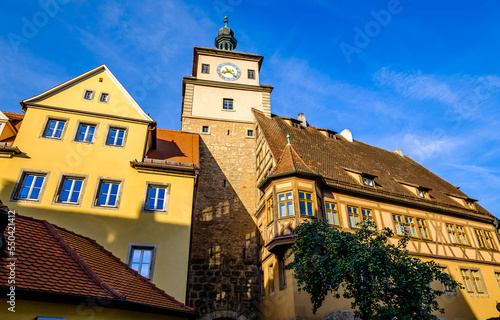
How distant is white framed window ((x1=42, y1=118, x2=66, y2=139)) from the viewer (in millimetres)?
14641

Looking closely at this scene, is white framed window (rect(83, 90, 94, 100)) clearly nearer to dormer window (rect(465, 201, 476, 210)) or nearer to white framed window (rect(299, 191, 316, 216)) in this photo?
white framed window (rect(299, 191, 316, 216))

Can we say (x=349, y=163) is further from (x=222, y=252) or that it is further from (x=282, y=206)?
(x=222, y=252)

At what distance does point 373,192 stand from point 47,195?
15213mm

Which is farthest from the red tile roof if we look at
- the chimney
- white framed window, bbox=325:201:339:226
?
the chimney

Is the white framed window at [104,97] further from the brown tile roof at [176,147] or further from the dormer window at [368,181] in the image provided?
the dormer window at [368,181]

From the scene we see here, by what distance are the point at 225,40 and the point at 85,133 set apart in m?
17.7

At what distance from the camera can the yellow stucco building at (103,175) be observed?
12891 mm

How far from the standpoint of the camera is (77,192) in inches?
537

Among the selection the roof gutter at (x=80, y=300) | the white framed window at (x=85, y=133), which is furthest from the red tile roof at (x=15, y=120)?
the roof gutter at (x=80, y=300)

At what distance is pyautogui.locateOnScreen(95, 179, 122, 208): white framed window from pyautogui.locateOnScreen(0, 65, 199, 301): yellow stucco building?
0.04 metres

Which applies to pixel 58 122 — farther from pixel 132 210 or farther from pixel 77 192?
pixel 132 210

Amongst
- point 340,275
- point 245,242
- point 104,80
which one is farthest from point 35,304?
point 245,242

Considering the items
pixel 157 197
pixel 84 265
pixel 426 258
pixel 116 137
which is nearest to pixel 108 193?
pixel 157 197

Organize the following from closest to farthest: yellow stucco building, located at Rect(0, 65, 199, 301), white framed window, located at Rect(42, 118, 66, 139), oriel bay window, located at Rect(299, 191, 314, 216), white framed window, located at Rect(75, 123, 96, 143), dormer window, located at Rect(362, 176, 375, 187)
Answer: yellow stucco building, located at Rect(0, 65, 199, 301) → white framed window, located at Rect(42, 118, 66, 139) → white framed window, located at Rect(75, 123, 96, 143) → oriel bay window, located at Rect(299, 191, 314, 216) → dormer window, located at Rect(362, 176, 375, 187)
